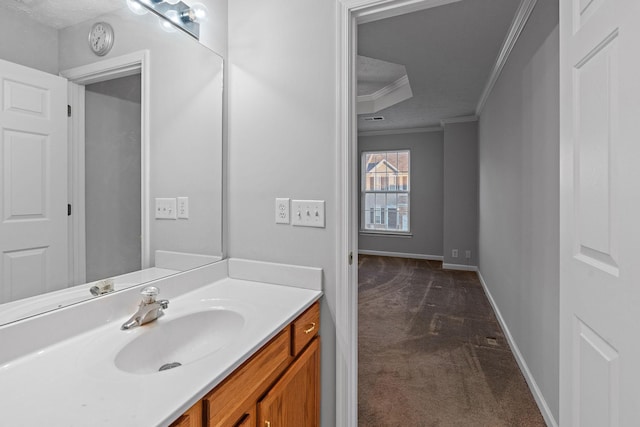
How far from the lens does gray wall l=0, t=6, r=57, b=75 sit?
86 centimetres

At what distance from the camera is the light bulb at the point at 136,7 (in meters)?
1.19

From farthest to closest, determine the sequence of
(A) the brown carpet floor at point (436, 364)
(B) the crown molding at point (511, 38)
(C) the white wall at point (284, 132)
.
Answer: (B) the crown molding at point (511, 38)
(A) the brown carpet floor at point (436, 364)
(C) the white wall at point (284, 132)

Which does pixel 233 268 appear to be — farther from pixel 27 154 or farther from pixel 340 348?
pixel 27 154

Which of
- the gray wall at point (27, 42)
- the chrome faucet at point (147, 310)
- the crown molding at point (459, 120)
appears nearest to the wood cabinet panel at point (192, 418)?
the chrome faucet at point (147, 310)

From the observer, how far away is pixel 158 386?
0.72 meters

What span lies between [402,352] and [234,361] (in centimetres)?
205

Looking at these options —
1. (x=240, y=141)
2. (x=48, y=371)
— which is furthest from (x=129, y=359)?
(x=240, y=141)

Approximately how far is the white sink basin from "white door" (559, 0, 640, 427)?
1061 millimetres

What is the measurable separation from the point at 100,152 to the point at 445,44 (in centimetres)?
279

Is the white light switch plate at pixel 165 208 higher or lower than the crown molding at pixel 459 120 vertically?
lower

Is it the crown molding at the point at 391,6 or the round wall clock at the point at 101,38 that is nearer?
the round wall clock at the point at 101,38

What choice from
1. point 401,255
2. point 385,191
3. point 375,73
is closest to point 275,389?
point 375,73

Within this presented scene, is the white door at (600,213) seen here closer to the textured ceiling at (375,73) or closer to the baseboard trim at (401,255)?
the textured ceiling at (375,73)

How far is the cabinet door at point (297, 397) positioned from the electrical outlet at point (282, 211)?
56 cm
